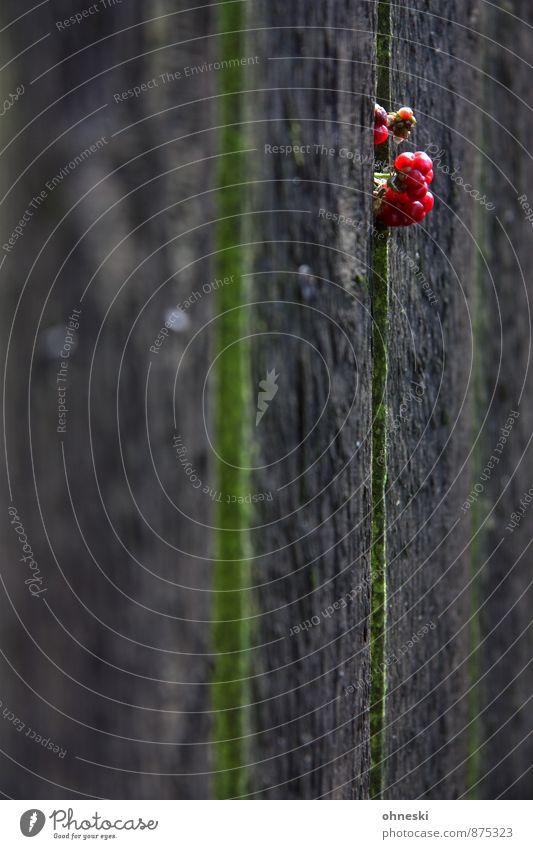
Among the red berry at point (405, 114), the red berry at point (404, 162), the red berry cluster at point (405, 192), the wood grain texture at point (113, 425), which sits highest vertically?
the red berry at point (405, 114)

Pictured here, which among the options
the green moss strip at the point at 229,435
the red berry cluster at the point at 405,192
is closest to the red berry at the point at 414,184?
the red berry cluster at the point at 405,192

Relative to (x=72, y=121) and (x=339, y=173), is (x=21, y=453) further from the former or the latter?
(x=339, y=173)

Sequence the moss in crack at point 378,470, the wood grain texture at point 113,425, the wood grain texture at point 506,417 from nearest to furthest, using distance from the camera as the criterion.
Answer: the wood grain texture at point 113,425 < the moss in crack at point 378,470 < the wood grain texture at point 506,417

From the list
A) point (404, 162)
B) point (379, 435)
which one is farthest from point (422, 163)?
point (379, 435)

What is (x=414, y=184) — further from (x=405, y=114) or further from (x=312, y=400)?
(x=312, y=400)

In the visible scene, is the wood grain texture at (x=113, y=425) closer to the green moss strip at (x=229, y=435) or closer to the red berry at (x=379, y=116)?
the green moss strip at (x=229, y=435)

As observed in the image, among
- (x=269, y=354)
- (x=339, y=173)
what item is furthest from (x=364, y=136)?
(x=269, y=354)

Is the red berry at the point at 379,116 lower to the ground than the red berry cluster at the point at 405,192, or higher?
higher

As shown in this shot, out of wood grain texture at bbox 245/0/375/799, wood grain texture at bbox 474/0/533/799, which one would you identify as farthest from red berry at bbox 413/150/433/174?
wood grain texture at bbox 474/0/533/799
